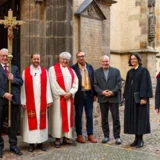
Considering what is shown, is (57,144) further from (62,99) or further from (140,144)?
(140,144)

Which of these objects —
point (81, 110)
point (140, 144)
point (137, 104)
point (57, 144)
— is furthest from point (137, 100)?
point (57, 144)

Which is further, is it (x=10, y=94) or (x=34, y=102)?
(x=34, y=102)

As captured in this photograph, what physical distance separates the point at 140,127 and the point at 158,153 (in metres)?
0.60

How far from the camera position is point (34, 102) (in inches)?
224

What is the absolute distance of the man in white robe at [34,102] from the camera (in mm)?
5668

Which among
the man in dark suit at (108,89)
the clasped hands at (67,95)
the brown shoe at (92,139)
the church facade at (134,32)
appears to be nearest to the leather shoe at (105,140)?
the man in dark suit at (108,89)

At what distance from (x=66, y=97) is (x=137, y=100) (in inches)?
53.0

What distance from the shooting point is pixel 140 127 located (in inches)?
236

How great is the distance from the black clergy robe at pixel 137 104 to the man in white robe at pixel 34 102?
5.13ft

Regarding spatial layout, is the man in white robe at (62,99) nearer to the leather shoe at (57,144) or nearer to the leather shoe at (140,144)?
the leather shoe at (57,144)

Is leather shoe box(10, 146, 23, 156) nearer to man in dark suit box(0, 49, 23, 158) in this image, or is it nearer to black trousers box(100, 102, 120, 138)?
man in dark suit box(0, 49, 23, 158)

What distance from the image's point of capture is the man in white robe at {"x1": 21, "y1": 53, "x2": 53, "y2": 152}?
5668 millimetres

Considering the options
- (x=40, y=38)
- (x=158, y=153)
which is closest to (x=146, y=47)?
(x=40, y=38)

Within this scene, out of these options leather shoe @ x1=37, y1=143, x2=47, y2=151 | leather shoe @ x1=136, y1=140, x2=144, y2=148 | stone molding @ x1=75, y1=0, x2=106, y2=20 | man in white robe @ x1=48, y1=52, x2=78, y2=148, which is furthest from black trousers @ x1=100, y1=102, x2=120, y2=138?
stone molding @ x1=75, y1=0, x2=106, y2=20
